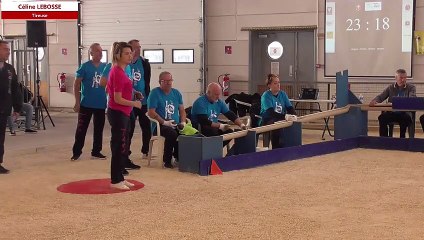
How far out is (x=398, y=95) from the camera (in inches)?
350

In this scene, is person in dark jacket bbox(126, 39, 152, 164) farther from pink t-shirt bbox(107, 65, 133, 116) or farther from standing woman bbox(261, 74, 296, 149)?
pink t-shirt bbox(107, 65, 133, 116)

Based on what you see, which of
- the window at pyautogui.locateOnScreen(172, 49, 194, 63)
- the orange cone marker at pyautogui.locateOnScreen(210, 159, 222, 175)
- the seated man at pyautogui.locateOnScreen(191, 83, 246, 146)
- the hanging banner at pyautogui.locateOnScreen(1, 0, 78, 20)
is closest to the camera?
the orange cone marker at pyautogui.locateOnScreen(210, 159, 222, 175)

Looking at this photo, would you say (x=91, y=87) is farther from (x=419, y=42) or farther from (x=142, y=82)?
(x=419, y=42)

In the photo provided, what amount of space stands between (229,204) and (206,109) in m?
2.31

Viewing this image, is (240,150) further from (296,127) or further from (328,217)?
(328,217)

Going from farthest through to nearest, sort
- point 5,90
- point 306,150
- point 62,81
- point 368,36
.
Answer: point 62,81
point 368,36
point 306,150
point 5,90

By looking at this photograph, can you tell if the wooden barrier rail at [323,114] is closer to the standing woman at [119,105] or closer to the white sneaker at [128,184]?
the white sneaker at [128,184]

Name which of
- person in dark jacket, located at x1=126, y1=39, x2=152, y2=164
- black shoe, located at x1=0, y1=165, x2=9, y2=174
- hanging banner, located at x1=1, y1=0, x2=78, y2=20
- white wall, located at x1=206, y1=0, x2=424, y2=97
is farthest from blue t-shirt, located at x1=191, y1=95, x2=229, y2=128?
hanging banner, located at x1=1, y1=0, x2=78, y2=20

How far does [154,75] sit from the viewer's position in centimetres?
1424

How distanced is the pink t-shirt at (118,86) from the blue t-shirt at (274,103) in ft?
8.75

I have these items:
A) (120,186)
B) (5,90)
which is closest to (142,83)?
(5,90)

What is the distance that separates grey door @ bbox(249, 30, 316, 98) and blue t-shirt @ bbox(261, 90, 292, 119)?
4.58 meters

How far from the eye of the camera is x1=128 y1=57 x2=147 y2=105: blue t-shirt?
734 cm

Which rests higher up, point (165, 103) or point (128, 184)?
point (165, 103)
